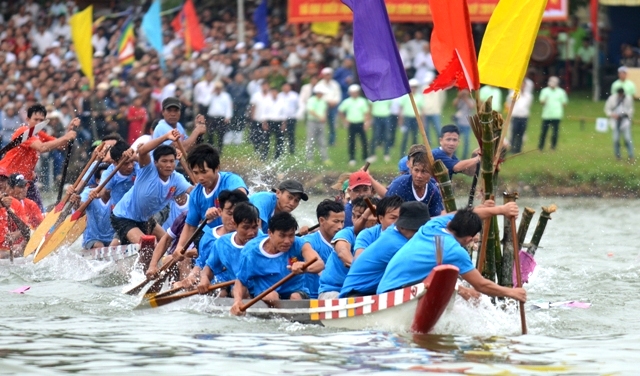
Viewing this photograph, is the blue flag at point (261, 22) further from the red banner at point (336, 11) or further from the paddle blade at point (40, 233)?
the paddle blade at point (40, 233)

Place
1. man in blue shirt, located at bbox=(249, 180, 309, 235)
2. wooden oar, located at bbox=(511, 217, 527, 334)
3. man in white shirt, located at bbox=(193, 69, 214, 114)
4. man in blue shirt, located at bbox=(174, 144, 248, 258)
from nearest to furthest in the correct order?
wooden oar, located at bbox=(511, 217, 527, 334) → man in blue shirt, located at bbox=(249, 180, 309, 235) → man in blue shirt, located at bbox=(174, 144, 248, 258) → man in white shirt, located at bbox=(193, 69, 214, 114)

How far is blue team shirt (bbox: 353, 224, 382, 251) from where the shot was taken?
10.5 m

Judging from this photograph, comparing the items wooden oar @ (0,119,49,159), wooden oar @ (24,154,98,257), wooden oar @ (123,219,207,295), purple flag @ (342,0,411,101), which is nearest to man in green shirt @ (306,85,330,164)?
wooden oar @ (0,119,49,159)

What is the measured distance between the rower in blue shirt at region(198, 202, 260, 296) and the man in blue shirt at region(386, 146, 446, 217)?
158 cm

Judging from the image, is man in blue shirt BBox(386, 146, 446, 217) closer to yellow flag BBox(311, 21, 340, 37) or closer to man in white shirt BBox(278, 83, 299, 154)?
man in white shirt BBox(278, 83, 299, 154)

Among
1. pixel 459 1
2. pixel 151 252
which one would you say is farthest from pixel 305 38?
pixel 459 1

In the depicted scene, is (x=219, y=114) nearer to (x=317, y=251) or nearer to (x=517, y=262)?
(x=317, y=251)

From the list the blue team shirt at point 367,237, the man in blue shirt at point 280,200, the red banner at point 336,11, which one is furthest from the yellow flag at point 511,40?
the red banner at point 336,11

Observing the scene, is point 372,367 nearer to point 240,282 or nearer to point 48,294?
point 240,282

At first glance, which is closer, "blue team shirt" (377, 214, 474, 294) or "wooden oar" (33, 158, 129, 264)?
"blue team shirt" (377, 214, 474, 294)

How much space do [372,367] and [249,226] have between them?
2.09 m

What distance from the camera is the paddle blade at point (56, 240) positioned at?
14266 mm

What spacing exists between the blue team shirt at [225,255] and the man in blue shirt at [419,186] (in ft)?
5.29

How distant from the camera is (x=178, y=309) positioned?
452 inches
